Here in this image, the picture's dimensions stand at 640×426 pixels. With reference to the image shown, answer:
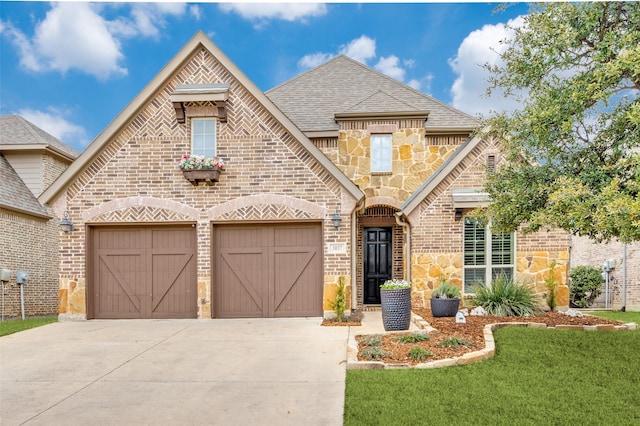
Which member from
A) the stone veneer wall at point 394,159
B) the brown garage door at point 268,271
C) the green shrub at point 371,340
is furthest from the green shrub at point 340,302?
the stone veneer wall at point 394,159

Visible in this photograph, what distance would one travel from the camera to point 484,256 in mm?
11961

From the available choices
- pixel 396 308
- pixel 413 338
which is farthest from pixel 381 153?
pixel 413 338

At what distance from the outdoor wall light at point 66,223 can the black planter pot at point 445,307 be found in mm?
9066

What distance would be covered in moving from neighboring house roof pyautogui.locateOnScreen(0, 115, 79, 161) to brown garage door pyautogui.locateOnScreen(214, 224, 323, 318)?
376 inches

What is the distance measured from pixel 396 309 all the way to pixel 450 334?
124 cm

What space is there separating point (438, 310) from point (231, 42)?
8887 mm

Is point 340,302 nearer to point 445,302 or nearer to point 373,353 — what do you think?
point 445,302

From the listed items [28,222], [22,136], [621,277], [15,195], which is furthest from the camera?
[22,136]

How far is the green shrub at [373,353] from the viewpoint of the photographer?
6679mm

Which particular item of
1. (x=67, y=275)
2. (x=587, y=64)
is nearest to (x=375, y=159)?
(x=587, y=64)

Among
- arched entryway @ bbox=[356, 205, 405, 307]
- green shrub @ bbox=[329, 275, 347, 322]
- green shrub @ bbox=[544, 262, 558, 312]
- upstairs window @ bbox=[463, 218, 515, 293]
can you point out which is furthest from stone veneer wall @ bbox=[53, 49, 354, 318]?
green shrub @ bbox=[544, 262, 558, 312]

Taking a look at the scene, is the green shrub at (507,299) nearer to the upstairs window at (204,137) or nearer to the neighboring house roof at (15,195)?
the upstairs window at (204,137)

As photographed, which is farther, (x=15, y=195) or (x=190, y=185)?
(x=15, y=195)

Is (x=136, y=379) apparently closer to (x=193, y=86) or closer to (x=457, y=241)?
(x=193, y=86)
